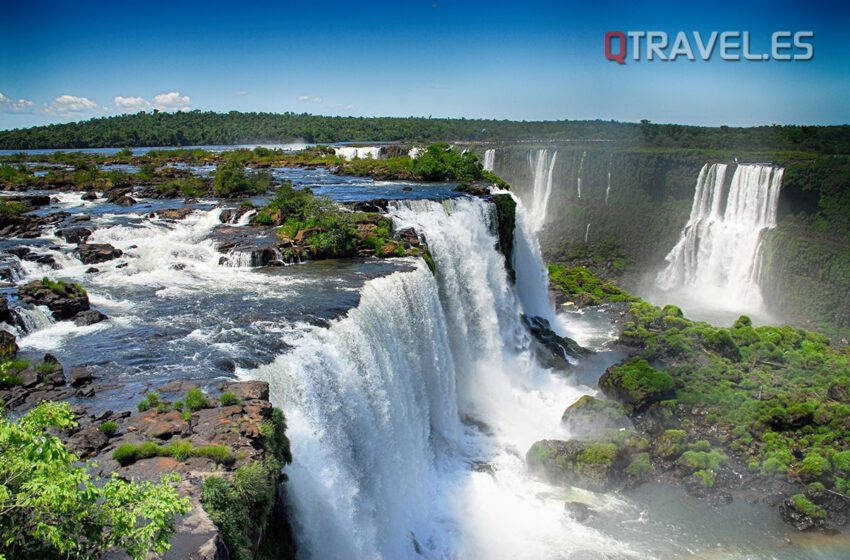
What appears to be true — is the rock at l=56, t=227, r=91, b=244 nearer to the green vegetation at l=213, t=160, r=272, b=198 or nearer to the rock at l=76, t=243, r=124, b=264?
the rock at l=76, t=243, r=124, b=264

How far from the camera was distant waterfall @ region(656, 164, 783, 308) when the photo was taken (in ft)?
128

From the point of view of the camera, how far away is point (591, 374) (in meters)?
26.2

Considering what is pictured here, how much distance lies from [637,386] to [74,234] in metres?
21.3

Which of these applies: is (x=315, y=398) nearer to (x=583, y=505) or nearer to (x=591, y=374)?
(x=583, y=505)

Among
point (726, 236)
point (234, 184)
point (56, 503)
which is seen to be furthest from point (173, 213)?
point (726, 236)

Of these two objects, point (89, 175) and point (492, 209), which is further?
point (89, 175)

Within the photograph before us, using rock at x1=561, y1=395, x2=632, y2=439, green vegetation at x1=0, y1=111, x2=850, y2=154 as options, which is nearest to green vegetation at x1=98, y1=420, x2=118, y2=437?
rock at x1=561, y1=395, x2=632, y2=439

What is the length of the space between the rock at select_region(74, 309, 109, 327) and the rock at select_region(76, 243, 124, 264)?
5.36 metres

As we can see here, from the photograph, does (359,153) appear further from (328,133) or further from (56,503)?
(56,503)

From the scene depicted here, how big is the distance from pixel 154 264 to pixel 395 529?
12.3m

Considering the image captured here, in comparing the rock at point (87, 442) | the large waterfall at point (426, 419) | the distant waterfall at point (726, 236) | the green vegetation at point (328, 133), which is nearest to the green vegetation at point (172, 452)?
the rock at point (87, 442)

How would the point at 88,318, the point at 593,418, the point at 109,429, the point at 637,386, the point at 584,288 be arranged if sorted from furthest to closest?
the point at 584,288
the point at 637,386
the point at 593,418
the point at 88,318
the point at 109,429

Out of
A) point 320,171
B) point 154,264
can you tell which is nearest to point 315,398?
point 154,264

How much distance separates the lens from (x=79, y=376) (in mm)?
12219
